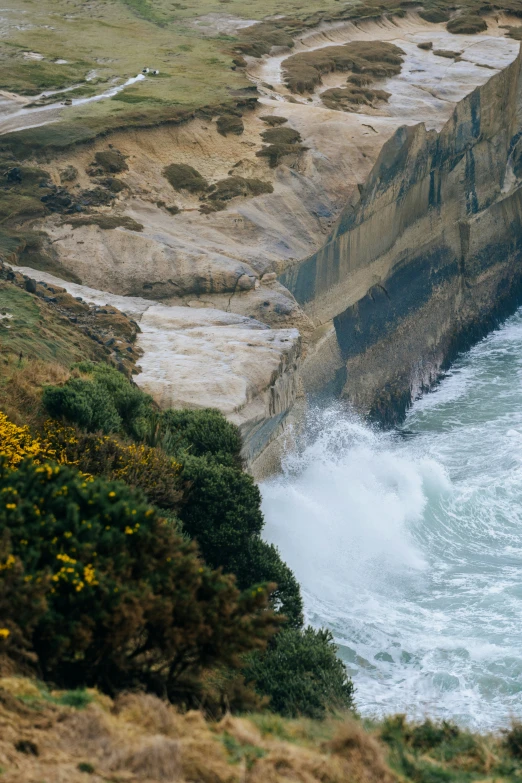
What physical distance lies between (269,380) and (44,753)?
1784 cm

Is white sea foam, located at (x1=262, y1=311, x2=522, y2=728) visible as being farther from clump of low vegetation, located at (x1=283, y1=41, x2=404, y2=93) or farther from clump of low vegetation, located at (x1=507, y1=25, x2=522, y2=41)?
clump of low vegetation, located at (x1=507, y1=25, x2=522, y2=41)

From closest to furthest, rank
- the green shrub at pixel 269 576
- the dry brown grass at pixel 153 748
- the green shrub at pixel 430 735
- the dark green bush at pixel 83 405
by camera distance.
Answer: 1. the dry brown grass at pixel 153 748
2. the green shrub at pixel 430 735
3. the dark green bush at pixel 83 405
4. the green shrub at pixel 269 576

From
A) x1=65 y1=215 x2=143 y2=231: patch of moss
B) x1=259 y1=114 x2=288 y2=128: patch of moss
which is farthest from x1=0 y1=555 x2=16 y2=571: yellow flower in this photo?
x1=259 y1=114 x2=288 y2=128: patch of moss

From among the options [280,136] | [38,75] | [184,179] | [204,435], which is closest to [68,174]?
[184,179]

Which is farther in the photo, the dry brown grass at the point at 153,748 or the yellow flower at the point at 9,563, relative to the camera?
the yellow flower at the point at 9,563

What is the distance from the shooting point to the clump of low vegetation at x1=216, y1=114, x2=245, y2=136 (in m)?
42.9

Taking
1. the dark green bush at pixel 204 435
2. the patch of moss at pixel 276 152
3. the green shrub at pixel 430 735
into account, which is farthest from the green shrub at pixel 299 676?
the patch of moss at pixel 276 152

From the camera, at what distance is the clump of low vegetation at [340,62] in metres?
52.5

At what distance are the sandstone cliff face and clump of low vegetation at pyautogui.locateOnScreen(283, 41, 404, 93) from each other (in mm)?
9491

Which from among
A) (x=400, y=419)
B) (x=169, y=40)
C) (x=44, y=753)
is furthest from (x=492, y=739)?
(x=169, y=40)

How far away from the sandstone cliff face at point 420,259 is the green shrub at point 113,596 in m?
24.2

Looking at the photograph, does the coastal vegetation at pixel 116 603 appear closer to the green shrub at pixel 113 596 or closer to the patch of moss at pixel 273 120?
the green shrub at pixel 113 596

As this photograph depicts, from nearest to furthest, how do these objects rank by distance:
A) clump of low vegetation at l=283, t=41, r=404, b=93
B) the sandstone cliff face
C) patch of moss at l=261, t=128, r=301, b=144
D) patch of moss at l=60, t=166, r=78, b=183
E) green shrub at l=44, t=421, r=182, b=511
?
green shrub at l=44, t=421, r=182, b=511 < patch of moss at l=60, t=166, r=78, b=183 < the sandstone cliff face < patch of moss at l=261, t=128, r=301, b=144 < clump of low vegetation at l=283, t=41, r=404, b=93

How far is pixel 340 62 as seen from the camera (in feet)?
180
